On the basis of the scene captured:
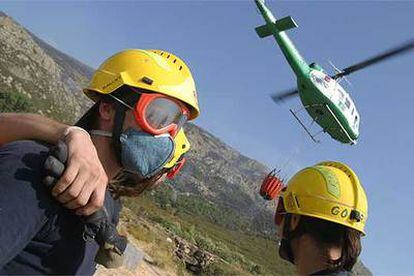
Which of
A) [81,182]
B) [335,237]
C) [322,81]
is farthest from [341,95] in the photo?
[81,182]

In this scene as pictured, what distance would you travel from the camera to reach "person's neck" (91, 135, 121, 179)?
271cm

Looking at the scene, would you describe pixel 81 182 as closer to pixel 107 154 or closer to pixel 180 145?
pixel 107 154

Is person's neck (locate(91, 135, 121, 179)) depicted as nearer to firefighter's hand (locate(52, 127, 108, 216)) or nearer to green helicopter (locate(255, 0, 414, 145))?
firefighter's hand (locate(52, 127, 108, 216))

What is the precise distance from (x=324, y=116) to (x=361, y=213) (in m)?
26.3

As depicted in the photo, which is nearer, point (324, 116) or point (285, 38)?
point (324, 116)

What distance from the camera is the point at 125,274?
17.9m

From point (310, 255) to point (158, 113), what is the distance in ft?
6.05

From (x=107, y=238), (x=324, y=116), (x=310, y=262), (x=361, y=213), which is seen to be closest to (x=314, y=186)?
(x=361, y=213)

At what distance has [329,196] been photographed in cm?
473

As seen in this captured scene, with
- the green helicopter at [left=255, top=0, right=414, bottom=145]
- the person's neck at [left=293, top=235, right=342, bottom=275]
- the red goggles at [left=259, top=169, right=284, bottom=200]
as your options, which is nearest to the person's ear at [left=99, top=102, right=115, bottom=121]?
the person's neck at [left=293, top=235, right=342, bottom=275]

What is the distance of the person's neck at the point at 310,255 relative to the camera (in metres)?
3.98

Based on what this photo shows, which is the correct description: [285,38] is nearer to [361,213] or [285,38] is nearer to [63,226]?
[361,213]

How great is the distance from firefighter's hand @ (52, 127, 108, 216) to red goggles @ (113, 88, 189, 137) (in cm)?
59

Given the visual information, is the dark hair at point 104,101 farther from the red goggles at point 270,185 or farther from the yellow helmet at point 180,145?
the red goggles at point 270,185
